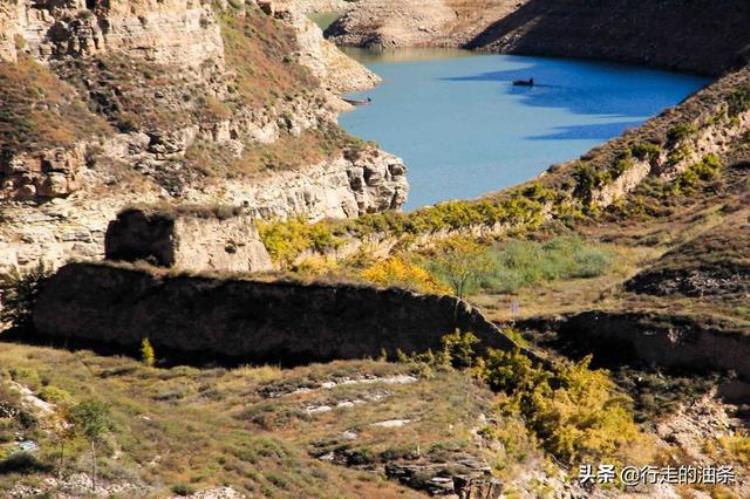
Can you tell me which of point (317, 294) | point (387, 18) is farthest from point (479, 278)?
point (387, 18)

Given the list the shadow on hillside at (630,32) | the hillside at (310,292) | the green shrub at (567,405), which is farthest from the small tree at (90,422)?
the shadow on hillside at (630,32)

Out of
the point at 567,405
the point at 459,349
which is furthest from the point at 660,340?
the point at 459,349

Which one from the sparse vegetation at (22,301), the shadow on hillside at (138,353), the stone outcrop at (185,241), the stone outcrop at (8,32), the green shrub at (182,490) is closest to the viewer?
the green shrub at (182,490)

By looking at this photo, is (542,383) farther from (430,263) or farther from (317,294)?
(430,263)

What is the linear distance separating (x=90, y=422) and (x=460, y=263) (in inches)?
818

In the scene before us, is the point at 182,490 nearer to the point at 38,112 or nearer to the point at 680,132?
the point at 38,112

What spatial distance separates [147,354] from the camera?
82.8 feet

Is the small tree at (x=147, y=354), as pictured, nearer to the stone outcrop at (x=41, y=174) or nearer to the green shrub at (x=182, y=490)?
the green shrub at (x=182, y=490)

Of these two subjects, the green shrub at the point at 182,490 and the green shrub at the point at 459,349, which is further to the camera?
the green shrub at the point at 459,349

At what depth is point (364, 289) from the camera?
24.6m

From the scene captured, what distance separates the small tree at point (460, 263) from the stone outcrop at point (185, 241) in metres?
5.32

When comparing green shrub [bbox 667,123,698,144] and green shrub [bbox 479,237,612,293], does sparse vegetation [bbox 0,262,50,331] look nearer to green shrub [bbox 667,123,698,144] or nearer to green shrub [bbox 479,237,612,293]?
green shrub [bbox 479,237,612,293]

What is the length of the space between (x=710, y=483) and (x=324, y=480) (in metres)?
6.62

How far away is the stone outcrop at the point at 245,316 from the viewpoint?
79.3ft
